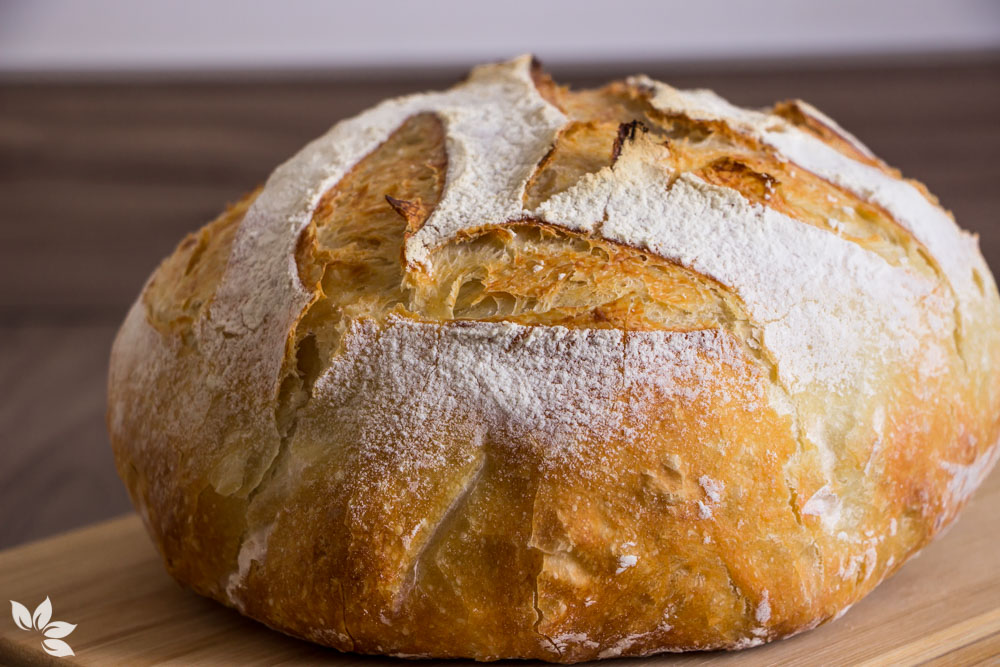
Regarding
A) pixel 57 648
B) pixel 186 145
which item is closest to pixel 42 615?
pixel 57 648

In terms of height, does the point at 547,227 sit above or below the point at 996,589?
above

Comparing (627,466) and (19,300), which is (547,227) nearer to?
(627,466)

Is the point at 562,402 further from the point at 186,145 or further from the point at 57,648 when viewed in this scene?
the point at 186,145

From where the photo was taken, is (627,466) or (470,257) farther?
(470,257)

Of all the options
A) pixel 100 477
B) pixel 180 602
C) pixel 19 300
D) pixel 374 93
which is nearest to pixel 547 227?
pixel 180 602

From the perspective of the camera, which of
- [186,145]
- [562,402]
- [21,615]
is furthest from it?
[186,145]

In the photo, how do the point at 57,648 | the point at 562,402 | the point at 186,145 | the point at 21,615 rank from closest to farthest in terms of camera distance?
1. the point at 562,402
2. the point at 57,648
3. the point at 21,615
4. the point at 186,145

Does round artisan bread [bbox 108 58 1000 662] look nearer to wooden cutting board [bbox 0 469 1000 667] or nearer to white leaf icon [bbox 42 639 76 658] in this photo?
wooden cutting board [bbox 0 469 1000 667]
